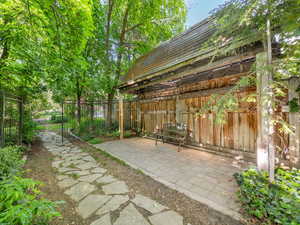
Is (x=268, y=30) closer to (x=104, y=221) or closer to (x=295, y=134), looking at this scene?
(x=295, y=134)

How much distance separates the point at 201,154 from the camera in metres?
4.06

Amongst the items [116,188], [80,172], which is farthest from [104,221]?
[80,172]

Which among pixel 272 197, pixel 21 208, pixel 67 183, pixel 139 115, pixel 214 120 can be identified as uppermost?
pixel 139 115

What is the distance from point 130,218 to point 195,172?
1766 mm

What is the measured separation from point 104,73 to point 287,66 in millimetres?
6451

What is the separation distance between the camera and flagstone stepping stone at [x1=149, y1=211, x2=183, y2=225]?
1618 mm

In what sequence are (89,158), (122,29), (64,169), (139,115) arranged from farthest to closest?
(122,29) < (139,115) < (89,158) < (64,169)

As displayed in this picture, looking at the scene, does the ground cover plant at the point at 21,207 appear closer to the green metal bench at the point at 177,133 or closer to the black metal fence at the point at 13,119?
the black metal fence at the point at 13,119

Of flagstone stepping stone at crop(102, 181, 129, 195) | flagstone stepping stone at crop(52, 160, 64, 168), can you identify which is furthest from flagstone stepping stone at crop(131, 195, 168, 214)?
flagstone stepping stone at crop(52, 160, 64, 168)

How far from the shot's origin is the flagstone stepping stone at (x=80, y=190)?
7.18 feet

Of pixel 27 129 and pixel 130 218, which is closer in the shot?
pixel 130 218

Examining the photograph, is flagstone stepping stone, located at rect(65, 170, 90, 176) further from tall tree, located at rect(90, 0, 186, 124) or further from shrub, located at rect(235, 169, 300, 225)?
tall tree, located at rect(90, 0, 186, 124)

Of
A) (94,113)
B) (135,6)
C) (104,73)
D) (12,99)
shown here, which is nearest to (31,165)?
(12,99)

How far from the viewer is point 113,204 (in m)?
1.97
